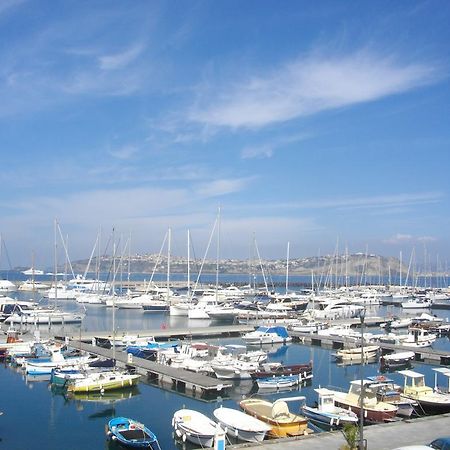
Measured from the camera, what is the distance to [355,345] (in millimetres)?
47406

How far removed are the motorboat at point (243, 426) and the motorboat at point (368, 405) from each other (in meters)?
4.59

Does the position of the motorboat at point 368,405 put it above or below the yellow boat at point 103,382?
above

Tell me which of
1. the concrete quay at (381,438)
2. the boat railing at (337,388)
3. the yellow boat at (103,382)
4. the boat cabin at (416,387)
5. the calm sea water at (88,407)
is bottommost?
the calm sea water at (88,407)

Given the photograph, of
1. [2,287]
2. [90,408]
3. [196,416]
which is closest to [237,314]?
[90,408]

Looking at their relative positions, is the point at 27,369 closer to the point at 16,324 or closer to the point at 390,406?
the point at 390,406

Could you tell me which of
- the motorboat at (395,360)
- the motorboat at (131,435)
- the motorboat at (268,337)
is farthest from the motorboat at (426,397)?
the motorboat at (268,337)

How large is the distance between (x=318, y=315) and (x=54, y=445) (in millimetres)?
51144

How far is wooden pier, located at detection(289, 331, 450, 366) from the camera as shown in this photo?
140 feet

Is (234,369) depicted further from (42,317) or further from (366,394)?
(42,317)

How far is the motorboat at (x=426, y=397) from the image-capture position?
1057 inches

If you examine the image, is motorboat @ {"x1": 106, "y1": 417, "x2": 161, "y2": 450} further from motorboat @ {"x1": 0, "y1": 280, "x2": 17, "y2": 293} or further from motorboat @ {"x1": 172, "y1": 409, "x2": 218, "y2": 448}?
motorboat @ {"x1": 0, "y1": 280, "x2": 17, "y2": 293}

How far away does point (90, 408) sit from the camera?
30016mm

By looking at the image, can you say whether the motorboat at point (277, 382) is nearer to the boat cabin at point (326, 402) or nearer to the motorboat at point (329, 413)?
the motorboat at point (329, 413)

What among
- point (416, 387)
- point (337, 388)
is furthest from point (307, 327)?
point (416, 387)
